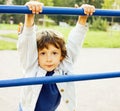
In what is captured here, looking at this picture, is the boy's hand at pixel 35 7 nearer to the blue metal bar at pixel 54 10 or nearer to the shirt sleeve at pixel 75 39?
the blue metal bar at pixel 54 10

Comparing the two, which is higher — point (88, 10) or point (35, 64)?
point (88, 10)

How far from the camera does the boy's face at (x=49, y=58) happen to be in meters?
1.45

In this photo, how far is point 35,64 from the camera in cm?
145

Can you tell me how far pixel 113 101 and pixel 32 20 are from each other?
6.37 ft

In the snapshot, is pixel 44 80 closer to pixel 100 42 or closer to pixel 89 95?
pixel 89 95

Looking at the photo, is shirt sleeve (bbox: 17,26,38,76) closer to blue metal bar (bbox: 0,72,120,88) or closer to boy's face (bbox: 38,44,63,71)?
boy's face (bbox: 38,44,63,71)

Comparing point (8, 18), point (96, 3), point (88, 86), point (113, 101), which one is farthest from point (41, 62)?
point (96, 3)

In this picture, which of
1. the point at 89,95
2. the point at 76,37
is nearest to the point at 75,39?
the point at 76,37

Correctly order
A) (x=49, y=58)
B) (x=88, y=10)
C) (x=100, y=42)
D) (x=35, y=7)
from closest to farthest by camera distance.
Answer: (x=35, y=7) → (x=88, y=10) → (x=49, y=58) → (x=100, y=42)

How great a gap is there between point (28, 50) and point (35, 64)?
0.26 feet

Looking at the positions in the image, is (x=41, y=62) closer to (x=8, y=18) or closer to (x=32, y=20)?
(x=32, y=20)

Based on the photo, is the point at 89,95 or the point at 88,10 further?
the point at 89,95

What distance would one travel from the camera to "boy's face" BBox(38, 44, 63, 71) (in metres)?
1.45

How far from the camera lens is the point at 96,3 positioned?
1730cm
